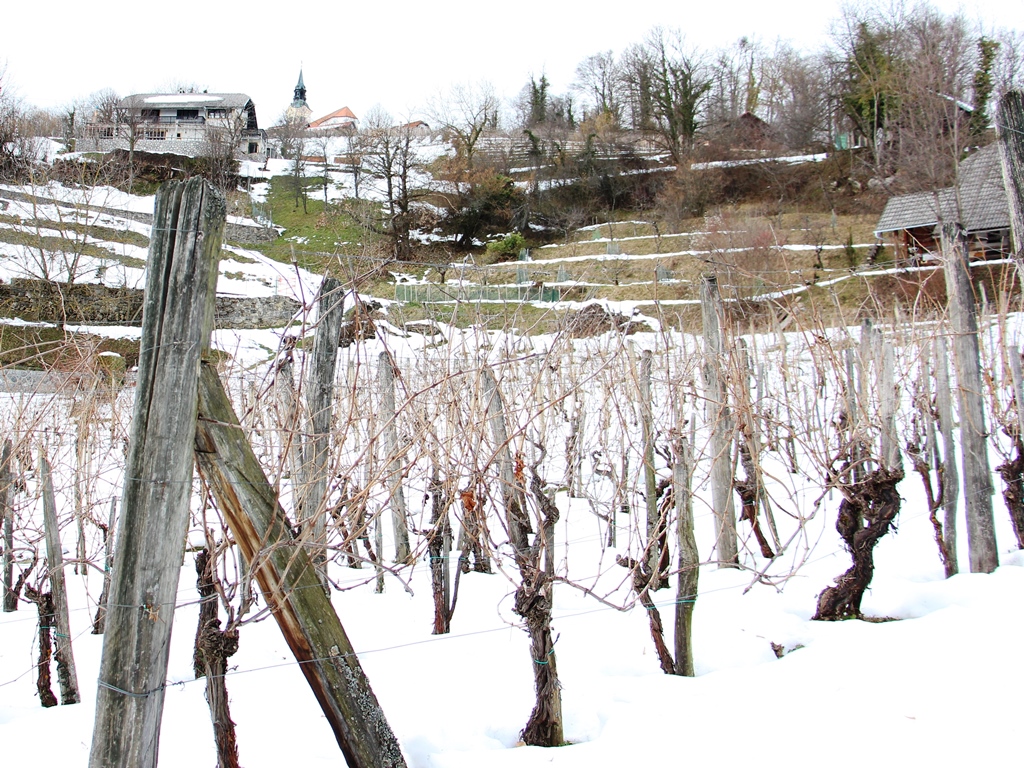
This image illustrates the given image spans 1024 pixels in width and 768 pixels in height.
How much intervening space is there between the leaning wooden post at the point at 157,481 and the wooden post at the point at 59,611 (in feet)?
5.99

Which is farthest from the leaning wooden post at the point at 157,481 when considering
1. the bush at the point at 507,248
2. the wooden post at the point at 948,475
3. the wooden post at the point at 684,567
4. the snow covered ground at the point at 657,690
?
the bush at the point at 507,248

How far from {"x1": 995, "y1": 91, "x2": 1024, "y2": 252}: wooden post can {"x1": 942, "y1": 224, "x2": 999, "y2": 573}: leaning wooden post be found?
0.51 m

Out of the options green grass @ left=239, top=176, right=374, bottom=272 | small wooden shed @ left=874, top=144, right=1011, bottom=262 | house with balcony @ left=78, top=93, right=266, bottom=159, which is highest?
house with balcony @ left=78, top=93, right=266, bottom=159

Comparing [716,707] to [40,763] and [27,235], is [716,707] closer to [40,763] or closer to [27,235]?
[40,763]

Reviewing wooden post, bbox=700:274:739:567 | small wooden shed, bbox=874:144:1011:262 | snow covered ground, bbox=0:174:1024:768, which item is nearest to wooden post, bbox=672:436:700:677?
snow covered ground, bbox=0:174:1024:768

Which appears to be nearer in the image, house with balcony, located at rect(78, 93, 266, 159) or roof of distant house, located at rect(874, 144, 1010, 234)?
roof of distant house, located at rect(874, 144, 1010, 234)

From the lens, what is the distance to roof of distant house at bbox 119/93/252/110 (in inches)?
1548

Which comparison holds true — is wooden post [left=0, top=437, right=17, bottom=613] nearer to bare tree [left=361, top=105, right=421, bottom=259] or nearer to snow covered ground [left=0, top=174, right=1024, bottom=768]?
snow covered ground [left=0, top=174, right=1024, bottom=768]

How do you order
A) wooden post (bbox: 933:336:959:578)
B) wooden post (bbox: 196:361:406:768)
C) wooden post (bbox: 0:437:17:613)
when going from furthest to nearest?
1. wooden post (bbox: 933:336:959:578)
2. wooden post (bbox: 0:437:17:613)
3. wooden post (bbox: 196:361:406:768)

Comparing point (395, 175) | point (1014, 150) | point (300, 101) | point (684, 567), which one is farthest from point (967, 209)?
point (300, 101)

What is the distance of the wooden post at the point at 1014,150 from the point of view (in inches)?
140

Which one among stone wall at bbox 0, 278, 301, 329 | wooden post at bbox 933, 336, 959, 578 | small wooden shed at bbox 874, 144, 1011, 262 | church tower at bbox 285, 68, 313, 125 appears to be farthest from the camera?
church tower at bbox 285, 68, 313, 125

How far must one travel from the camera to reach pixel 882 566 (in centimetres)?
471

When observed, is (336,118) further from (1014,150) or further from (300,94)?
(1014,150)
